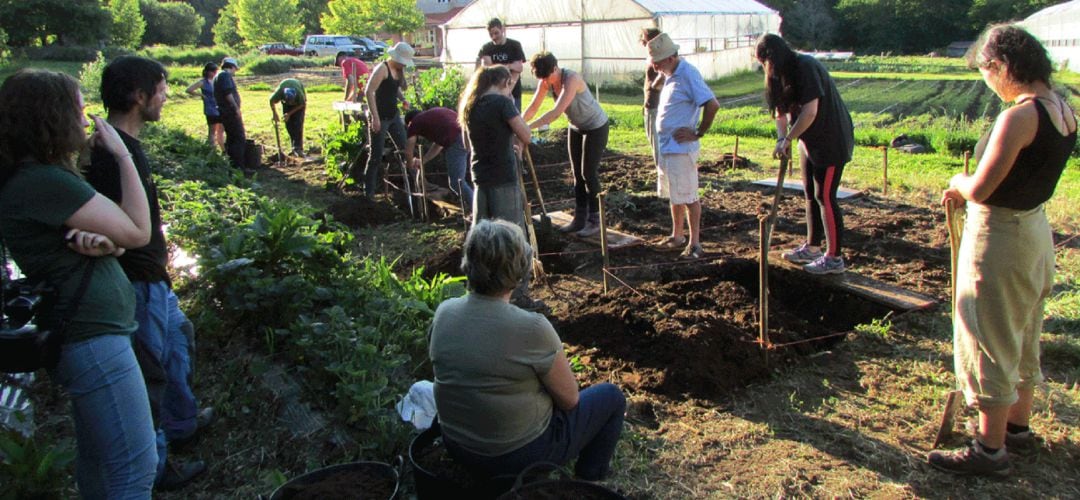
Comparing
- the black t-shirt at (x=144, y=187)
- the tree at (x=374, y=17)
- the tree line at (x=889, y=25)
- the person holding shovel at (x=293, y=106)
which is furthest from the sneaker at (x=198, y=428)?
the tree line at (x=889, y=25)

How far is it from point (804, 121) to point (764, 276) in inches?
60.3

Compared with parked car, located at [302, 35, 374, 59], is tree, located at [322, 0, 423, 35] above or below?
above

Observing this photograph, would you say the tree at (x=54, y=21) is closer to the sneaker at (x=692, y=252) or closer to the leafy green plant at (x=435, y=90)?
the leafy green plant at (x=435, y=90)

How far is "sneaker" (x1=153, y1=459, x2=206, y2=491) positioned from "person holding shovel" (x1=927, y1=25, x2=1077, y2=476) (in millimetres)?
3273

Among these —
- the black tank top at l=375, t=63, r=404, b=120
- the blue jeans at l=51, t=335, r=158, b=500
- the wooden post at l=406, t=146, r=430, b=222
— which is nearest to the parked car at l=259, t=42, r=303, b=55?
the black tank top at l=375, t=63, r=404, b=120

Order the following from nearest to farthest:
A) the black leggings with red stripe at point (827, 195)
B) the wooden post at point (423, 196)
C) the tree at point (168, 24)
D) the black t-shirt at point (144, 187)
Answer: the black t-shirt at point (144, 187) < the black leggings with red stripe at point (827, 195) < the wooden post at point (423, 196) < the tree at point (168, 24)

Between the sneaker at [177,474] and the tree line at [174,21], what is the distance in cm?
4014

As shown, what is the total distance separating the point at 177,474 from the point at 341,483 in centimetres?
98

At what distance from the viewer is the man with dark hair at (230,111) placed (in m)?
10.7

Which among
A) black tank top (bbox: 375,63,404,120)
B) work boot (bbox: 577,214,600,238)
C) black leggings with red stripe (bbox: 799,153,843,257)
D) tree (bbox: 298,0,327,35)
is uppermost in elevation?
tree (bbox: 298,0,327,35)

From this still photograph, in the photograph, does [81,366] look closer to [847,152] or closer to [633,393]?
[633,393]

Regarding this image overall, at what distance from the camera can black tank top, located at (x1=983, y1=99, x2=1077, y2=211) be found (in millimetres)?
2793

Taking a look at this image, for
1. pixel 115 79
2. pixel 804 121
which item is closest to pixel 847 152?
pixel 804 121

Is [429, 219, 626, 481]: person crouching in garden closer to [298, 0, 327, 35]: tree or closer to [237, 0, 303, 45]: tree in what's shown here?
[237, 0, 303, 45]: tree
